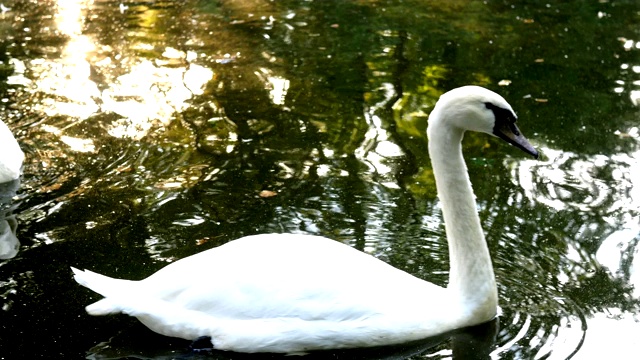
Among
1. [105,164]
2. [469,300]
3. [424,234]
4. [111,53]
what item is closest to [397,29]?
[111,53]

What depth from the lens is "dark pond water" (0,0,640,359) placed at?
4.95m

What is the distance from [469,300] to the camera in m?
4.66

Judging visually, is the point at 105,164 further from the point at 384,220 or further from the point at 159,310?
the point at 159,310

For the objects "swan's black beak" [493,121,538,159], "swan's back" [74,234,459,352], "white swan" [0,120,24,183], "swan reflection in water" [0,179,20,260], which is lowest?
"swan reflection in water" [0,179,20,260]

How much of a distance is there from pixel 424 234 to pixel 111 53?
5.48 m

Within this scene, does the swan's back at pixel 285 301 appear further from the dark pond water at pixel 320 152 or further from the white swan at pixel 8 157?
the white swan at pixel 8 157

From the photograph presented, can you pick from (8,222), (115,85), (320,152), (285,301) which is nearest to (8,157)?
(8,222)

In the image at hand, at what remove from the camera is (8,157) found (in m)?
6.79

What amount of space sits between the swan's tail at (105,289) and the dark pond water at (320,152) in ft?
0.64

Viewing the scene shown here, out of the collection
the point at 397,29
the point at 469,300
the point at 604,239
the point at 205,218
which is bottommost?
the point at 205,218

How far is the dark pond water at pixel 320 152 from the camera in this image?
195 inches

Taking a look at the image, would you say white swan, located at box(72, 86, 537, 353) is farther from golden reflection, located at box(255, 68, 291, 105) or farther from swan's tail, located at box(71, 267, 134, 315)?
golden reflection, located at box(255, 68, 291, 105)

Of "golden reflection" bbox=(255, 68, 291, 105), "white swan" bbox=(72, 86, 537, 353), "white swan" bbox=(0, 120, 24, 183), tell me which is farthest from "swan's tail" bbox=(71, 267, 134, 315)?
"golden reflection" bbox=(255, 68, 291, 105)

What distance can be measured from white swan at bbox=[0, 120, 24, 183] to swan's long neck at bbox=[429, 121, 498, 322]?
3.41 m
